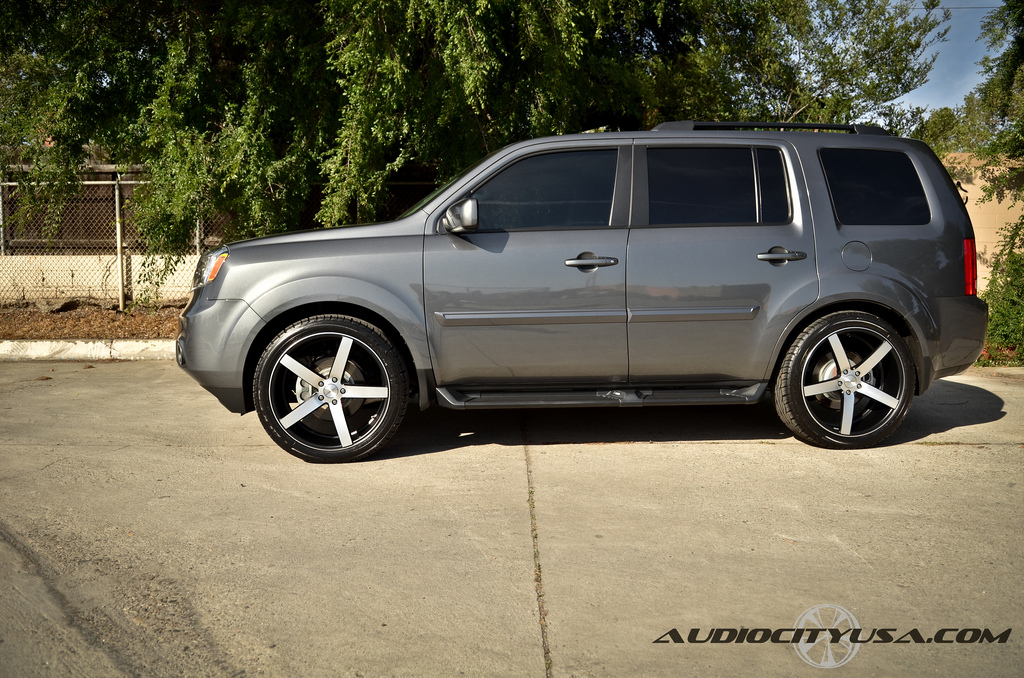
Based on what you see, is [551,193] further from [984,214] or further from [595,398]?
[984,214]

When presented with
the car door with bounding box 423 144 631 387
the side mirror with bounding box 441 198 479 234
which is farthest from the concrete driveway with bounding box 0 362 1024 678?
the side mirror with bounding box 441 198 479 234

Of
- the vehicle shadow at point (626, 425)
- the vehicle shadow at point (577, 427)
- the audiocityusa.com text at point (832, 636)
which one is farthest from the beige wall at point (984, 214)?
the audiocityusa.com text at point (832, 636)

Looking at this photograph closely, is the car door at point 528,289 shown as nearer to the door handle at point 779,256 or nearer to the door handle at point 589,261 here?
the door handle at point 589,261

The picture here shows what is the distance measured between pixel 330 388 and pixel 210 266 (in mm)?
1048

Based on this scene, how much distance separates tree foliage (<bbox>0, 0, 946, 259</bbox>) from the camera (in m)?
7.07

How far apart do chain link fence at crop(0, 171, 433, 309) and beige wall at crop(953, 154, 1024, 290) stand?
21.6ft

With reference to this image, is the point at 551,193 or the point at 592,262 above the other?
the point at 551,193

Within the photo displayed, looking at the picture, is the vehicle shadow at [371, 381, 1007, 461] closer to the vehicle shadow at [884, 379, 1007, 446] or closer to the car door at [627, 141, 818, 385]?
the vehicle shadow at [884, 379, 1007, 446]

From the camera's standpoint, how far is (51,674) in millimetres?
2551

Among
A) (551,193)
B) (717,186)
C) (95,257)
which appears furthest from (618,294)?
(95,257)

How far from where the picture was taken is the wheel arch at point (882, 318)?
4.91 meters

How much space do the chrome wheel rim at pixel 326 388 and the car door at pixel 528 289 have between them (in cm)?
43

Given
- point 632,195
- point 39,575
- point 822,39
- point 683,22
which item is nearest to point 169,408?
point 39,575

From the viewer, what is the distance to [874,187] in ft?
16.5
